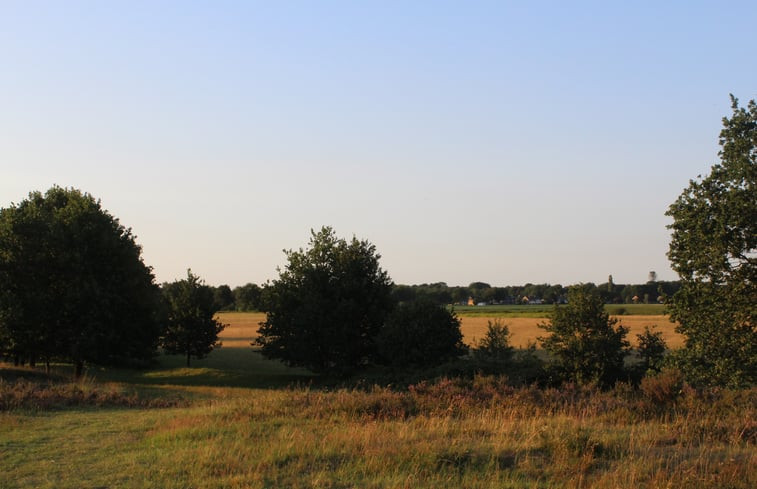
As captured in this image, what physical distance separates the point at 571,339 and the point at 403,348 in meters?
10.3

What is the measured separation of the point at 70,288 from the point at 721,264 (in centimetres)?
3368

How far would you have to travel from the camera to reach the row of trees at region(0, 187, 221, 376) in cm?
3584

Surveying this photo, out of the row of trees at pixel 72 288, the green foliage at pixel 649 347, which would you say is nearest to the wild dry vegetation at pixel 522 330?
the row of trees at pixel 72 288

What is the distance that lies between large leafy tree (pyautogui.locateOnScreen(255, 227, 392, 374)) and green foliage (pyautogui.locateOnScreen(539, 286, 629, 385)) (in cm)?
1379

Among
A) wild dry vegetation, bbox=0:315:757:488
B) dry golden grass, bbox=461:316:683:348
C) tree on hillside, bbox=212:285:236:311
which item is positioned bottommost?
dry golden grass, bbox=461:316:683:348

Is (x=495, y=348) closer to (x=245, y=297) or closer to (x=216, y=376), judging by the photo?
(x=216, y=376)

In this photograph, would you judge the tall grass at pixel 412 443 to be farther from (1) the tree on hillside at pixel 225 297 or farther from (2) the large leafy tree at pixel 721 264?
(1) the tree on hillside at pixel 225 297

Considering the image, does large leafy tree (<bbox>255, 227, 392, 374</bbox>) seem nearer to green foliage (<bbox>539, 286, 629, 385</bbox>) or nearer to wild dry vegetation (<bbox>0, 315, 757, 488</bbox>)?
green foliage (<bbox>539, 286, 629, 385</bbox>)

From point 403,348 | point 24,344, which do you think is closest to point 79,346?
point 24,344

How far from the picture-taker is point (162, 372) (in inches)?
1718

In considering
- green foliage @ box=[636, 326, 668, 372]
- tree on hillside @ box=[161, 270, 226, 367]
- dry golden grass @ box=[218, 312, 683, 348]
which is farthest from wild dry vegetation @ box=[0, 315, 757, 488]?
dry golden grass @ box=[218, 312, 683, 348]

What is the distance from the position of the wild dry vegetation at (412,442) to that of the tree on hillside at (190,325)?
3393cm

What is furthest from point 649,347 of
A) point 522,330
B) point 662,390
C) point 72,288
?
point 522,330

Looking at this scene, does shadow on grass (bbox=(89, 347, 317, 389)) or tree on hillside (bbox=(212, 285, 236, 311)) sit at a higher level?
tree on hillside (bbox=(212, 285, 236, 311))
